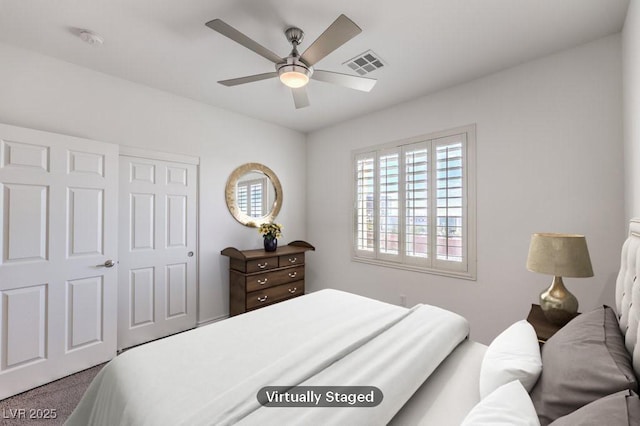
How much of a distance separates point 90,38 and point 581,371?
11.1 feet

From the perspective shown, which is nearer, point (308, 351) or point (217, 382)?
point (217, 382)

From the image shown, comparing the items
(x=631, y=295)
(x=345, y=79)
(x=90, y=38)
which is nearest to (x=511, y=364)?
(x=631, y=295)

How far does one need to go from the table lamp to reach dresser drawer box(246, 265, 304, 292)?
2537 mm

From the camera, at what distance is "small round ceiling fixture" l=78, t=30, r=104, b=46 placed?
2.00m

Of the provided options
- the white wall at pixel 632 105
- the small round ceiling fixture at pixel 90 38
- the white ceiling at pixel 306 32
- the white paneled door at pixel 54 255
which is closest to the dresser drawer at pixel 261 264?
the white paneled door at pixel 54 255

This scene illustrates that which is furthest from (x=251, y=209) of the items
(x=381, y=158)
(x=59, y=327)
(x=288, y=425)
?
(x=288, y=425)

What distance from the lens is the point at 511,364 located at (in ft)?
3.45

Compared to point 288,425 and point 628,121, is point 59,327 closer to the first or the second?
point 288,425

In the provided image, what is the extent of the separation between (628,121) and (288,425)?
106 inches

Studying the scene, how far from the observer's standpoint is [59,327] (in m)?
2.26

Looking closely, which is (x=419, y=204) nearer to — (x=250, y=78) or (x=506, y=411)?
(x=250, y=78)

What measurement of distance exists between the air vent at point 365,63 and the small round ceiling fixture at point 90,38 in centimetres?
193

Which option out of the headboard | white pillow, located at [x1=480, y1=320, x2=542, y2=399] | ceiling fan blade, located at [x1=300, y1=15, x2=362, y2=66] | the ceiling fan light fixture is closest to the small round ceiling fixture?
the ceiling fan light fixture

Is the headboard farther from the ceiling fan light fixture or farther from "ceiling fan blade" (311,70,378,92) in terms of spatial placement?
the ceiling fan light fixture
